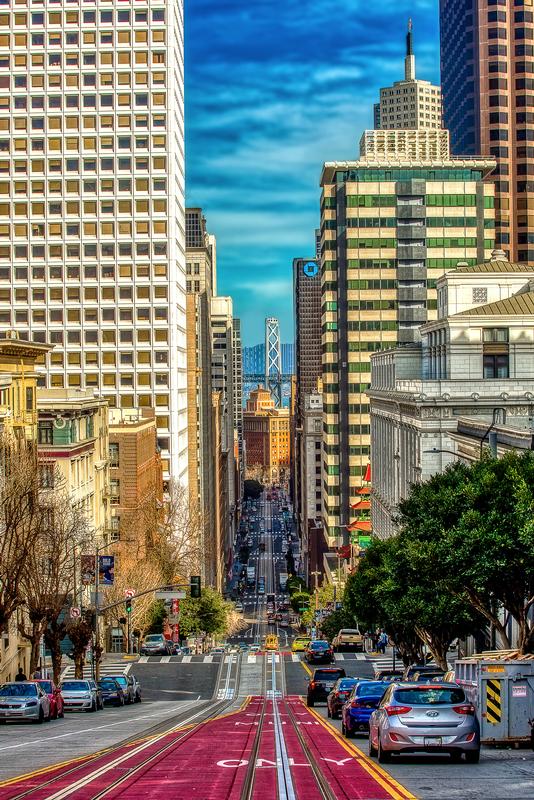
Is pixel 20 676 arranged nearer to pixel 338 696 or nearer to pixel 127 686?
pixel 127 686

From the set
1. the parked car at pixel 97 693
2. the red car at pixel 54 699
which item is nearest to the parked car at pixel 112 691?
the parked car at pixel 97 693

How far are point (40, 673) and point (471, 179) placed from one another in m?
104

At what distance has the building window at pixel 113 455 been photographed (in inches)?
4520

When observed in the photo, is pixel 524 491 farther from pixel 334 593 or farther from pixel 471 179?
pixel 471 179

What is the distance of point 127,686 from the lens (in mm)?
61844

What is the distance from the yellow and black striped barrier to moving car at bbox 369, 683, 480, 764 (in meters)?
5.03

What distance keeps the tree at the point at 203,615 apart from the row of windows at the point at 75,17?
60.1m

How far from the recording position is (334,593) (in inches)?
5561

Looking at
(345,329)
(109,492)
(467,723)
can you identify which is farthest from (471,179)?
(467,723)

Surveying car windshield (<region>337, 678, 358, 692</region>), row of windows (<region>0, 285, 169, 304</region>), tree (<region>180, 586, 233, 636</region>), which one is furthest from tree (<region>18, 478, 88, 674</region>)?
row of windows (<region>0, 285, 169, 304</region>)

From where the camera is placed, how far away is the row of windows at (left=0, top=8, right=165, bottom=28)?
135 meters

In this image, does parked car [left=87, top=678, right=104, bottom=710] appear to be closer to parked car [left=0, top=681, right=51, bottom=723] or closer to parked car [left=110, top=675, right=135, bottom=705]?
parked car [left=110, top=675, right=135, bottom=705]

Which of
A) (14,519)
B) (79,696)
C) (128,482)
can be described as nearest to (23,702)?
(79,696)

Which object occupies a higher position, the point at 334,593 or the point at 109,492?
the point at 109,492
